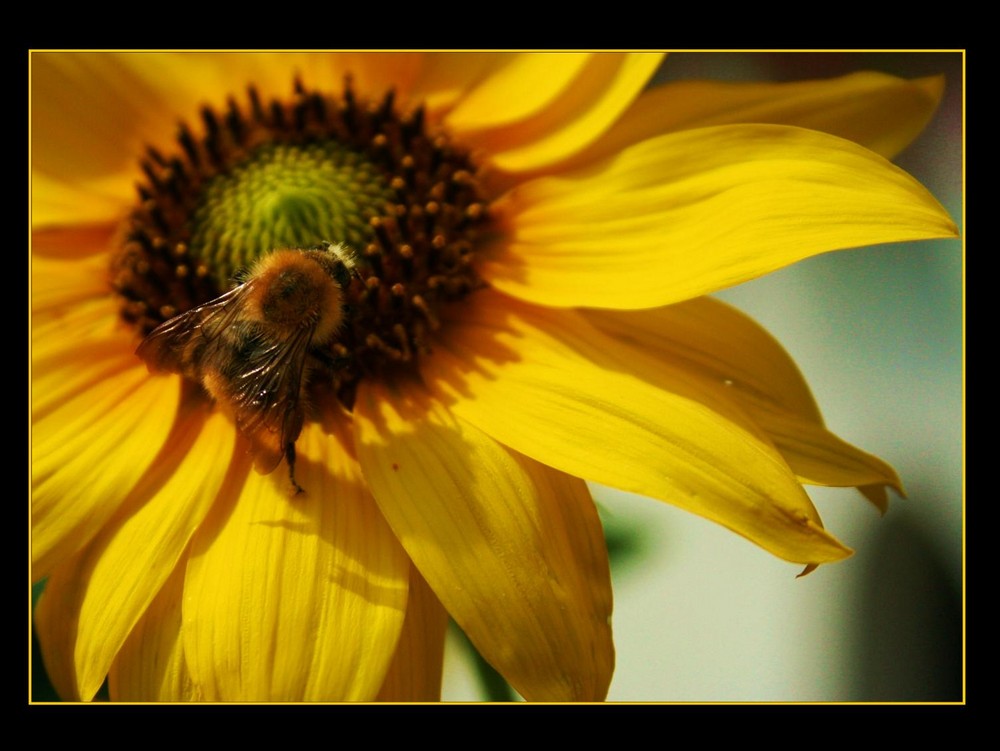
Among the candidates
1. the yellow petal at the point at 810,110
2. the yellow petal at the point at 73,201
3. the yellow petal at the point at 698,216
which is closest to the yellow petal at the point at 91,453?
the yellow petal at the point at 73,201

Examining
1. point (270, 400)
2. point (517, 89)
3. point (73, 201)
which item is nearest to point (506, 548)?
point (270, 400)

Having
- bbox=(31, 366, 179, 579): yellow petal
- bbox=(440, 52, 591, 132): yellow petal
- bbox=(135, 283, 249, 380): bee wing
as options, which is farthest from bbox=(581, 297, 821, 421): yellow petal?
bbox=(31, 366, 179, 579): yellow petal

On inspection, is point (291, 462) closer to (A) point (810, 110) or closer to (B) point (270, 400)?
(B) point (270, 400)

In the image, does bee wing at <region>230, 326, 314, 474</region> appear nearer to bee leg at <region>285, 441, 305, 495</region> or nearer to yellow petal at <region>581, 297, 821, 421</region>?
bee leg at <region>285, 441, 305, 495</region>
